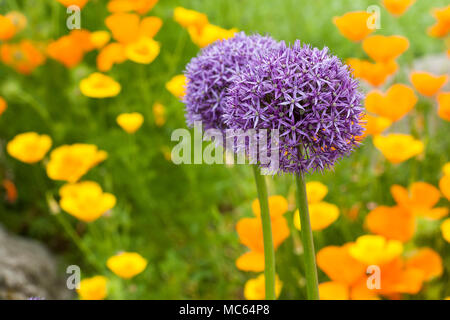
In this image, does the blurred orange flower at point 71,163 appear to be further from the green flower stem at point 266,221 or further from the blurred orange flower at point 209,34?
the green flower stem at point 266,221

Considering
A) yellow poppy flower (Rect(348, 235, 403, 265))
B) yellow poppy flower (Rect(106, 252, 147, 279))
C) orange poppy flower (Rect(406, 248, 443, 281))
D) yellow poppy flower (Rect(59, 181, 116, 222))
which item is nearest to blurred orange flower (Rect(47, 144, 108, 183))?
yellow poppy flower (Rect(59, 181, 116, 222))

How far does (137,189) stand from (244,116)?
4.89 feet

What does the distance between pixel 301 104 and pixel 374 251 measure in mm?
616

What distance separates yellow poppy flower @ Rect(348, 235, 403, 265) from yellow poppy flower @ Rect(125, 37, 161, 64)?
1.12 meters

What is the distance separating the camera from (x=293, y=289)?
1.84 m

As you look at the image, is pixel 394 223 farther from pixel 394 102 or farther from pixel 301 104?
pixel 301 104

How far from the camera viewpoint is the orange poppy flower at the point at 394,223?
1.58m

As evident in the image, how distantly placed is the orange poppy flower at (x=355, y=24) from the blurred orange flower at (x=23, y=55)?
1456mm

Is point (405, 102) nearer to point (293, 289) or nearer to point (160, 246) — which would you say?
point (293, 289)

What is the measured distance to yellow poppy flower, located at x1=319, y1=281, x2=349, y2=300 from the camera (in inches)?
55.5

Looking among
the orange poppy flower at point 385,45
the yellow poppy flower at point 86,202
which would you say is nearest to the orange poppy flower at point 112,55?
the yellow poppy flower at point 86,202

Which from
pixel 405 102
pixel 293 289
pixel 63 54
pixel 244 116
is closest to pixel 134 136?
pixel 63 54

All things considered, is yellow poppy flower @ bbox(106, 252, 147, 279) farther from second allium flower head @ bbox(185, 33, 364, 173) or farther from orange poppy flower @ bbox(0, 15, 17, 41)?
orange poppy flower @ bbox(0, 15, 17, 41)
